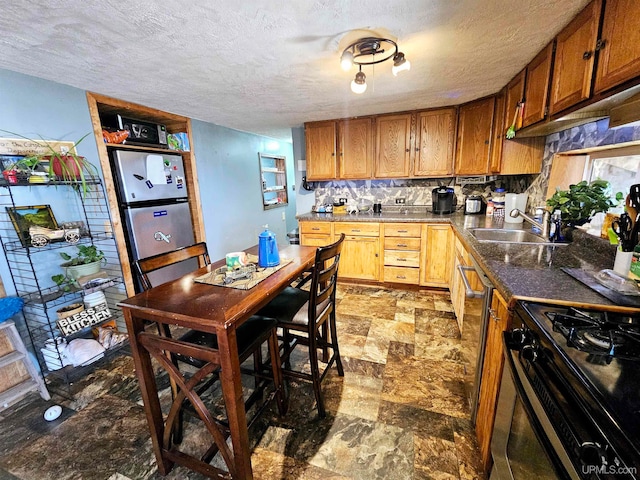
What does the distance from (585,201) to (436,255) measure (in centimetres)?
154

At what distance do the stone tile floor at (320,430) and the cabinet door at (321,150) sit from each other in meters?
2.29

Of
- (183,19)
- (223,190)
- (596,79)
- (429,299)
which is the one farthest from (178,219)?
(596,79)

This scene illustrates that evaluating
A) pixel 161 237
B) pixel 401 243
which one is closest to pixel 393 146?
pixel 401 243

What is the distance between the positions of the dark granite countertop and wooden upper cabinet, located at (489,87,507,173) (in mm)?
1126

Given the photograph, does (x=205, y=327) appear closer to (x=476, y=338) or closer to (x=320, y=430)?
(x=320, y=430)

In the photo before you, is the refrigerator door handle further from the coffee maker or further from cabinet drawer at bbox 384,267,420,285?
the coffee maker

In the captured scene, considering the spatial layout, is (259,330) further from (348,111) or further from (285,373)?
(348,111)

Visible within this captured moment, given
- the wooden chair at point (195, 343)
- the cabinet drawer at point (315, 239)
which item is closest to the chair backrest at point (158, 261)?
the wooden chair at point (195, 343)

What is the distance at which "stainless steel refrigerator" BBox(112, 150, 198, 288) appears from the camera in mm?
2453

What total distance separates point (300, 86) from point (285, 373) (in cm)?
217

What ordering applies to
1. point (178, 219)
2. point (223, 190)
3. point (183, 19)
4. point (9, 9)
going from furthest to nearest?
point (223, 190)
point (178, 219)
point (183, 19)
point (9, 9)

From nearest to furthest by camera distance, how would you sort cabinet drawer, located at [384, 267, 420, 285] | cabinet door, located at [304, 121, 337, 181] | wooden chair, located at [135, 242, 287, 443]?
1. wooden chair, located at [135, 242, 287, 443]
2. cabinet drawer, located at [384, 267, 420, 285]
3. cabinet door, located at [304, 121, 337, 181]

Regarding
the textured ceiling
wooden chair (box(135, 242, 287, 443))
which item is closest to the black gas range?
wooden chair (box(135, 242, 287, 443))

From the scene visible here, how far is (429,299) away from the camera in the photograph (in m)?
3.02
